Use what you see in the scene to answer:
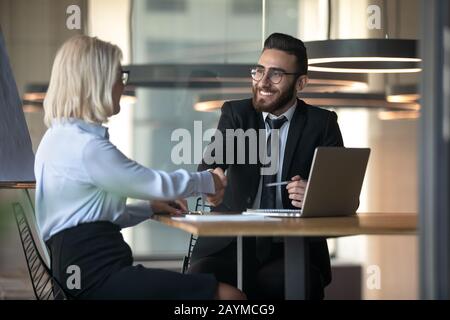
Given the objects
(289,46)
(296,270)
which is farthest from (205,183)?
(289,46)

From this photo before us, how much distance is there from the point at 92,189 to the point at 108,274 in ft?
0.99

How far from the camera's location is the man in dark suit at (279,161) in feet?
13.7

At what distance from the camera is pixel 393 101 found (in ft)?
26.2

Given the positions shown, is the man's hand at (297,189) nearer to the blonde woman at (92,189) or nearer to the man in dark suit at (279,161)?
the man in dark suit at (279,161)

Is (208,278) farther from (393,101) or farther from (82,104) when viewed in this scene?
(393,101)

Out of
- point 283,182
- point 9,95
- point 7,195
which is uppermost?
point 9,95

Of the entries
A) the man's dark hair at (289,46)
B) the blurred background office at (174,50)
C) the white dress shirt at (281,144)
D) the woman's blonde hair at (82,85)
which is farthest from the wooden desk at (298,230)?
the blurred background office at (174,50)

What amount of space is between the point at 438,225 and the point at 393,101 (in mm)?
5322

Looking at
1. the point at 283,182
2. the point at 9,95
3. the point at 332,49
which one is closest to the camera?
the point at 283,182

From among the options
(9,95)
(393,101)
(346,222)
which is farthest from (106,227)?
(393,101)

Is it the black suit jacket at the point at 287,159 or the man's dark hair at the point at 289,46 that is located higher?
the man's dark hair at the point at 289,46

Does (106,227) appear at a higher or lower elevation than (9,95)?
lower

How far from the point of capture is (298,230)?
3008 millimetres

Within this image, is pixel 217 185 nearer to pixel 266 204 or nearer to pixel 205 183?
pixel 205 183
